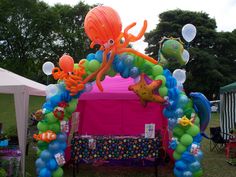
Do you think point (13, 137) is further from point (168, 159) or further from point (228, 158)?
point (228, 158)

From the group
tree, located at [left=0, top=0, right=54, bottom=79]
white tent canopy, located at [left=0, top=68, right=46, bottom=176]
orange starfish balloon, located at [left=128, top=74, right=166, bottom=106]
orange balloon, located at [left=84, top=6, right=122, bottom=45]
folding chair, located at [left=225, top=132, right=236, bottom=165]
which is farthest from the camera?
tree, located at [left=0, top=0, right=54, bottom=79]

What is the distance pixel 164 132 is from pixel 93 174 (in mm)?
2179

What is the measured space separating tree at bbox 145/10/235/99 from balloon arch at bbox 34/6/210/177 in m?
21.3

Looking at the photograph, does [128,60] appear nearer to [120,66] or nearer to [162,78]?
[120,66]

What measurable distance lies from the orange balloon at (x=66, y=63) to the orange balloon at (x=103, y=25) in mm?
569

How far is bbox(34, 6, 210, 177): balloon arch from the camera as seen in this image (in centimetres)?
638

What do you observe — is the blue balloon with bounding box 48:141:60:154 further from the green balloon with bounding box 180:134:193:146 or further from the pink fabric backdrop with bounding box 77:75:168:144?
the pink fabric backdrop with bounding box 77:75:168:144

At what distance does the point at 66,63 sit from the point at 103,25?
952mm

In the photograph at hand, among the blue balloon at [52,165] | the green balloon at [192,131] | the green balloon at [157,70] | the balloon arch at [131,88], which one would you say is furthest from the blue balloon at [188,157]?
the blue balloon at [52,165]

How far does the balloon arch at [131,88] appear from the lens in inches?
251

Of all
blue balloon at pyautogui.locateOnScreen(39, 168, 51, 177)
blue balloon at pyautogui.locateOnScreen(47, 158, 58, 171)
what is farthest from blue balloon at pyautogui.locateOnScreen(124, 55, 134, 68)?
blue balloon at pyautogui.locateOnScreen(39, 168, 51, 177)

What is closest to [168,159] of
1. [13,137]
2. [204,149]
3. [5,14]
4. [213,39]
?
[204,149]

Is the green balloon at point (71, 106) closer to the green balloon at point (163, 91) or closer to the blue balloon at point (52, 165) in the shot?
the blue balloon at point (52, 165)

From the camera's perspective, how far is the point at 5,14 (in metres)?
25.1
